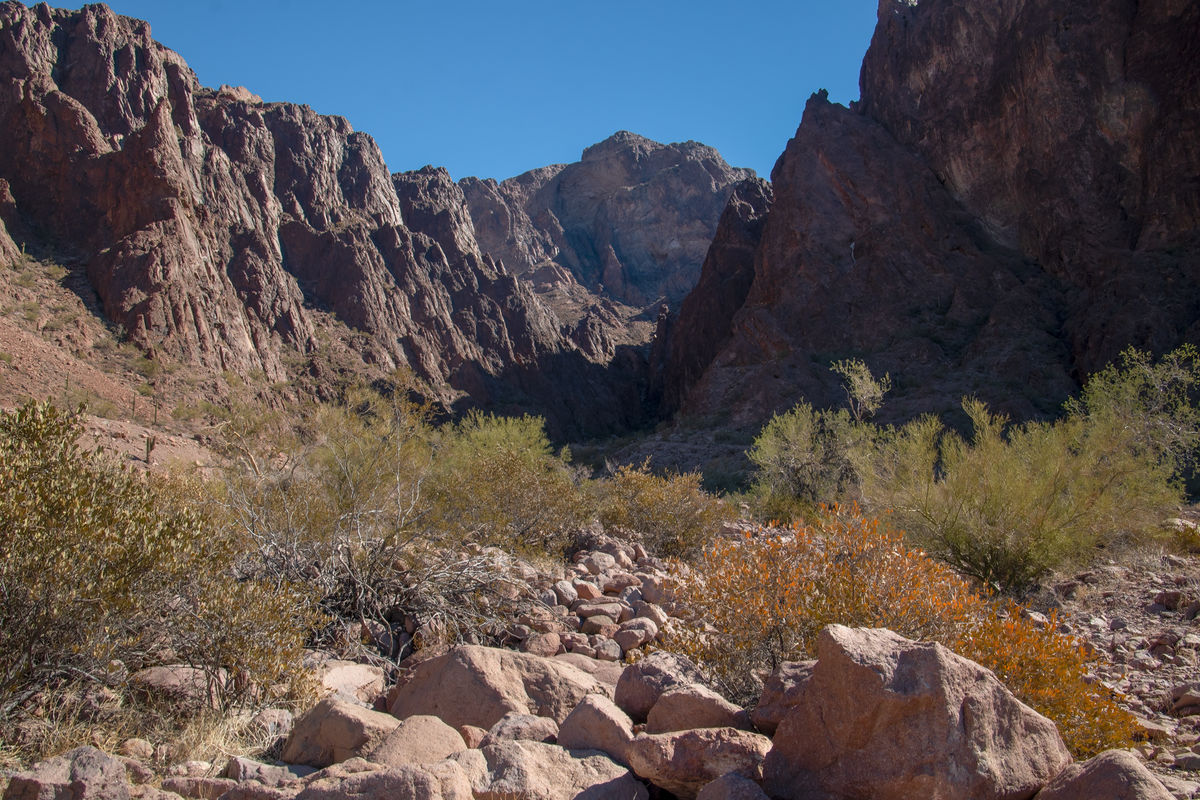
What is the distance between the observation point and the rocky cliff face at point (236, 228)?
43344 mm

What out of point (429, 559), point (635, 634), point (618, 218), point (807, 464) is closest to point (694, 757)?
point (635, 634)

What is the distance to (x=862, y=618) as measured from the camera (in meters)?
4.99

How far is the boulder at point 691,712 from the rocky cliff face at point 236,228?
42.3 m

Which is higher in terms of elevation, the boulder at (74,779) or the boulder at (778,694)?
the boulder at (778,694)

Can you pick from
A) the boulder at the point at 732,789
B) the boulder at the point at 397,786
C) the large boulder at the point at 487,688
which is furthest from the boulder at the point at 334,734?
the boulder at the point at 732,789

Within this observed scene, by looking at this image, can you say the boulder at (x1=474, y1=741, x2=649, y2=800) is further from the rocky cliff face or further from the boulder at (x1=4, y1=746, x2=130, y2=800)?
the rocky cliff face

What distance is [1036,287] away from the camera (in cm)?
4353

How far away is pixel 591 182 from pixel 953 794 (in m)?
134

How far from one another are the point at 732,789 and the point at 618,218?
123398 millimetres

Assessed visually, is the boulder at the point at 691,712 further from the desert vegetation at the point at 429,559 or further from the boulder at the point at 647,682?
the desert vegetation at the point at 429,559

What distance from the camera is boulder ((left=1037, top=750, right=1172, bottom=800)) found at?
9.66 feet

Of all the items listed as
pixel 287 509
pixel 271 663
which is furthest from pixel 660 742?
pixel 287 509

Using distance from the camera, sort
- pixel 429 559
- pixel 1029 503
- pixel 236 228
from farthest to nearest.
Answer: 1. pixel 236 228
2. pixel 1029 503
3. pixel 429 559

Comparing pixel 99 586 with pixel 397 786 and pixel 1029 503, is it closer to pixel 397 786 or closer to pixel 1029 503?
pixel 397 786
